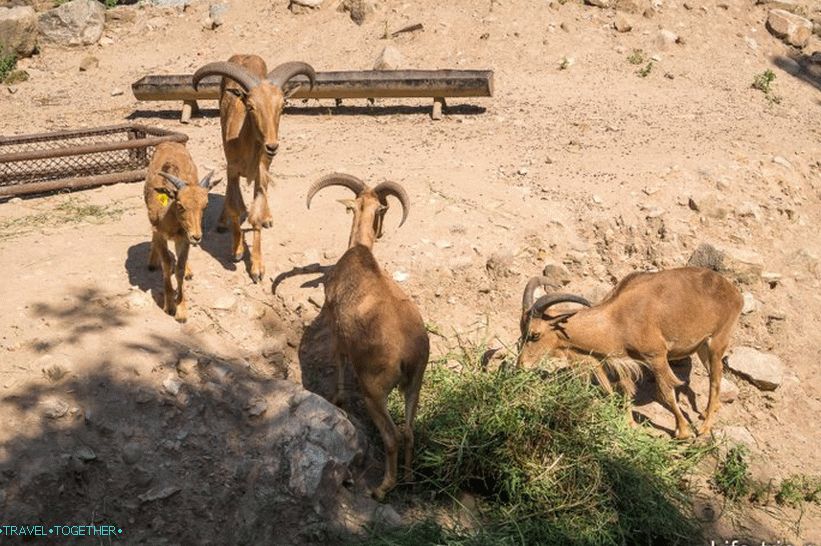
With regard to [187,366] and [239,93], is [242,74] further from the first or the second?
[187,366]

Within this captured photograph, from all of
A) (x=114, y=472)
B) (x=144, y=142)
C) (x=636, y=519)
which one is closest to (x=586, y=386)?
(x=636, y=519)

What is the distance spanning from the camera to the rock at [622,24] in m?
16.6

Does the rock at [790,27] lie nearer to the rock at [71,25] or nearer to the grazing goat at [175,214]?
the grazing goat at [175,214]

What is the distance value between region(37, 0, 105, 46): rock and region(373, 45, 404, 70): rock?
23.5 feet

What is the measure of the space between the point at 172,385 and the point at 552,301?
3597mm

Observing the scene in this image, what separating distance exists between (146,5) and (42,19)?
2.33 metres

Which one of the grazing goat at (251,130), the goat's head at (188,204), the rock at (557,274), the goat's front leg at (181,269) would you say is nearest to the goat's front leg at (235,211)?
the grazing goat at (251,130)

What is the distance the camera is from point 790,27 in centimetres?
1686

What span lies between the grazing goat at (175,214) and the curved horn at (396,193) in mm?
1734

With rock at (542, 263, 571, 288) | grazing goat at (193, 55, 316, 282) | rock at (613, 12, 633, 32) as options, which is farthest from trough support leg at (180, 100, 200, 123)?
rock at (613, 12, 633, 32)

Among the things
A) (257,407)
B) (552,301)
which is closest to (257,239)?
(257,407)

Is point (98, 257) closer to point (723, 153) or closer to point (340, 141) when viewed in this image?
point (340, 141)

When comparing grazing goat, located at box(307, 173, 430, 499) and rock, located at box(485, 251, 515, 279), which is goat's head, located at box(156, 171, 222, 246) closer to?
grazing goat, located at box(307, 173, 430, 499)

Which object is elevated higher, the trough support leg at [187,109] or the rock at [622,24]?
the rock at [622,24]
